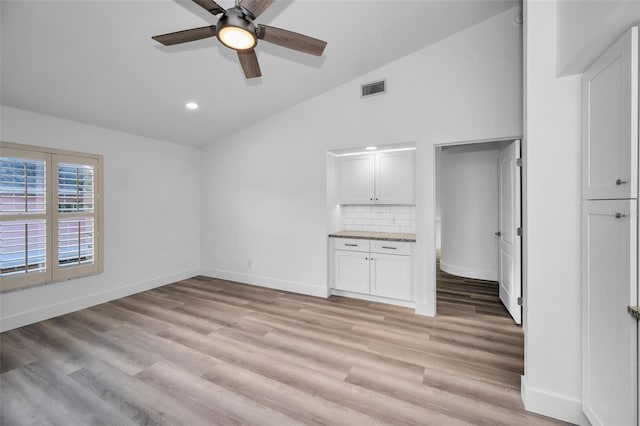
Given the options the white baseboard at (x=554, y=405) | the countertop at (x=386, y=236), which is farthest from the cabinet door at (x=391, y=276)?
the white baseboard at (x=554, y=405)

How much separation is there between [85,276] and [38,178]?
137 cm

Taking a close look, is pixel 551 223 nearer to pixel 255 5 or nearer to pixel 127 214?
pixel 255 5

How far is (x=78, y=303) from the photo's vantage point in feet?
12.1

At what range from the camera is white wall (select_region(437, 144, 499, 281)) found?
16.1ft

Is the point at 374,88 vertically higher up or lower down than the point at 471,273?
higher up

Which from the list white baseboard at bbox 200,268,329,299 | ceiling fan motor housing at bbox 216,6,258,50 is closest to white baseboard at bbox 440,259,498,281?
white baseboard at bbox 200,268,329,299

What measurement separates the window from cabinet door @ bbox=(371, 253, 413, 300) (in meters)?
3.91

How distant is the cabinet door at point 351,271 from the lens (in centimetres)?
395

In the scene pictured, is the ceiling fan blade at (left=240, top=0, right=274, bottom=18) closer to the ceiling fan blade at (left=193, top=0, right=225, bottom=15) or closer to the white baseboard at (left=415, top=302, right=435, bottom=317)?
the ceiling fan blade at (left=193, top=0, right=225, bottom=15)

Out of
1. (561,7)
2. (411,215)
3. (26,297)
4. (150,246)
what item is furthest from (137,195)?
(561,7)

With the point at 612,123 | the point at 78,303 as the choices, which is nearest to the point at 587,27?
the point at 612,123

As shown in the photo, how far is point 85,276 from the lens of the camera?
375 centimetres

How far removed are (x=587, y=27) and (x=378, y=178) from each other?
8.84 feet

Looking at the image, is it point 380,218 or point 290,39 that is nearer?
point 290,39
